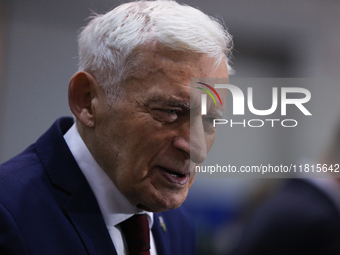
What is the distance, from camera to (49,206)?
0.88 m

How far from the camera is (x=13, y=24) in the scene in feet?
6.94

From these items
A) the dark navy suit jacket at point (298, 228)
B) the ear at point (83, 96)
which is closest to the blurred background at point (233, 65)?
the dark navy suit jacket at point (298, 228)

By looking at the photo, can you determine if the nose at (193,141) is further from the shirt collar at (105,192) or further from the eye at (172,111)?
the shirt collar at (105,192)

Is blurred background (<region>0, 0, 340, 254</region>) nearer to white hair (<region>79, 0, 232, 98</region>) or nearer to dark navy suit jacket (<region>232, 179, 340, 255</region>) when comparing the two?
dark navy suit jacket (<region>232, 179, 340, 255</region>)

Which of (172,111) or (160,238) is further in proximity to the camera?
(160,238)

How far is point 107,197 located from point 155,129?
0.89 feet

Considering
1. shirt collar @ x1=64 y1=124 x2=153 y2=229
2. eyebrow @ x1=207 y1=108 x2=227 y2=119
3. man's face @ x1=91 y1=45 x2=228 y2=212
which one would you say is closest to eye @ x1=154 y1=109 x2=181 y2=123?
man's face @ x1=91 y1=45 x2=228 y2=212

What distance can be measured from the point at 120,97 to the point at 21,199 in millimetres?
376

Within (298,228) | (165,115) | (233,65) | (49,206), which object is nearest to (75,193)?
(49,206)

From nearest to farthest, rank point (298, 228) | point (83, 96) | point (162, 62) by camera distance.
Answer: point (162, 62) → point (83, 96) → point (298, 228)

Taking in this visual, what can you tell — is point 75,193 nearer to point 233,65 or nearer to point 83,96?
point 83,96

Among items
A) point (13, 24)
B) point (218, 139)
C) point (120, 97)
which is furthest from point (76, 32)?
point (120, 97)

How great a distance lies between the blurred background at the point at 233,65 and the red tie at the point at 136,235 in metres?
0.68

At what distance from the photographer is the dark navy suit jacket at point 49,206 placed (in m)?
0.81
